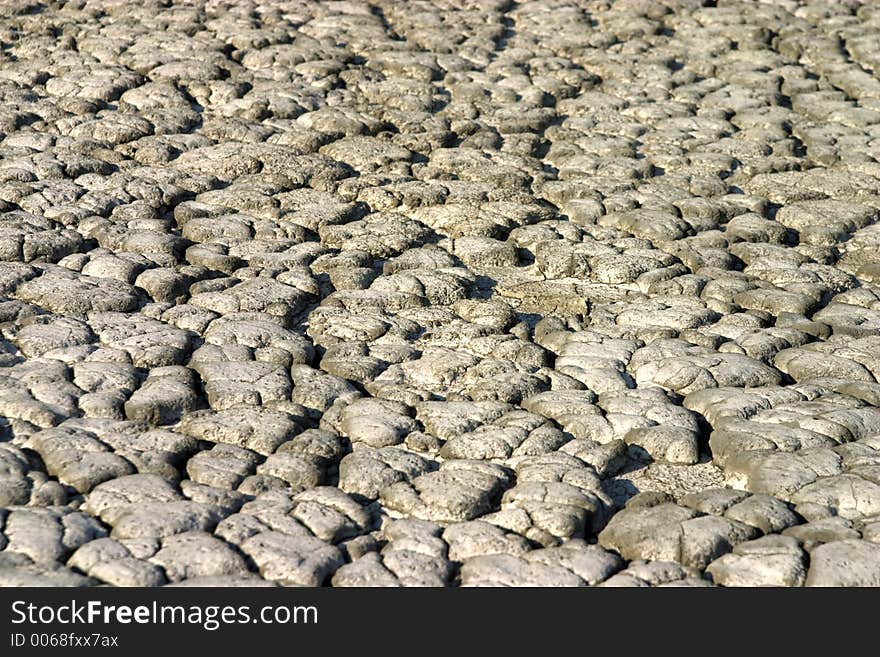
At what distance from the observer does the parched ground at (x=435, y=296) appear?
9.71 ft

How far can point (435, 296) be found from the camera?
4.21m

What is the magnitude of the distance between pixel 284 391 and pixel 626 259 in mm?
1539

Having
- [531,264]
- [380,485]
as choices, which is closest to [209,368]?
[380,485]

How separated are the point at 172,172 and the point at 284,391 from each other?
70.7 inches

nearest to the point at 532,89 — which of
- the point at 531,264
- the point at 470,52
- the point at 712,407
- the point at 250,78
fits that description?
the point at 470,52

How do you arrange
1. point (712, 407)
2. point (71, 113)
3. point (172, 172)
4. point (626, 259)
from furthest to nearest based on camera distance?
1. point (71, 113)
2. point (172, 172)
3. point (626, 259)
4. point (712, 407)

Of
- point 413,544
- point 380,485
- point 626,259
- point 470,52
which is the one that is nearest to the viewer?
point 413,544

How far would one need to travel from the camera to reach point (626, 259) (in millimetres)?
4523

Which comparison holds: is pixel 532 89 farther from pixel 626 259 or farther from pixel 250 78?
pixel 626 259

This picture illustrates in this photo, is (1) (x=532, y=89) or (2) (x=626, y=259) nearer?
(2) (x=626, y=259)

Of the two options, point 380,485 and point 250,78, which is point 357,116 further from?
point 380,485

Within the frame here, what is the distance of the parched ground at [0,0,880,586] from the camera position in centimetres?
296

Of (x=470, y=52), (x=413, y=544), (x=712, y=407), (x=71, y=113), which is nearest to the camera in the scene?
(x=413, y=544)

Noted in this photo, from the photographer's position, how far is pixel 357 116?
5641 mm
